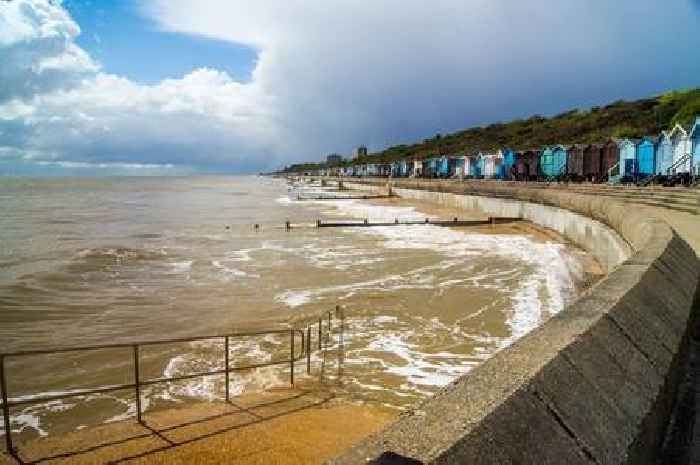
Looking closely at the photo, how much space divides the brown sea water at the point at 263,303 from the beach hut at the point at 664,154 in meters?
9.83

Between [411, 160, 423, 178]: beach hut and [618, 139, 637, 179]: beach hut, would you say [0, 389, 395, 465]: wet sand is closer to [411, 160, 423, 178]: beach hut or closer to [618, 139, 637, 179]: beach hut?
[618, 139, 637, 179]: beach hut

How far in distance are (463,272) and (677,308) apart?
1246 cm

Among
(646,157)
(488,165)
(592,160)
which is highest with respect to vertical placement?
(488,165)

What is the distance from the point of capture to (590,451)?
1963 mm

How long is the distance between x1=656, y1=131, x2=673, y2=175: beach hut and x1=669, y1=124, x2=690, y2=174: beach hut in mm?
398

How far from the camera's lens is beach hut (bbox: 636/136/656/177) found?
30.7 meters

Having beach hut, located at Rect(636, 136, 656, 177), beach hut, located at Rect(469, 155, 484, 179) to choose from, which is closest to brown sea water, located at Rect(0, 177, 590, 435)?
beach hut, located at Rect(636, 136, 656, 177)

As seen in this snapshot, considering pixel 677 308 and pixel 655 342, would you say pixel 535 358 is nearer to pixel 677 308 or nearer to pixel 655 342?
pixel 655 342

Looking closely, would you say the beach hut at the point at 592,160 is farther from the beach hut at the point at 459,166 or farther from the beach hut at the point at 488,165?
the beach hut at the point at 459,166

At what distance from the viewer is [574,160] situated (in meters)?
42.2

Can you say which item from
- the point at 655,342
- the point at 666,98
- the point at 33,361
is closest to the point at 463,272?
the point at 33,361

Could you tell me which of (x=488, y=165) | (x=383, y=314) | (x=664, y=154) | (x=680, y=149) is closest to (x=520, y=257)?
(x=383, y=314)

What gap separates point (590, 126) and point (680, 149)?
46.4m

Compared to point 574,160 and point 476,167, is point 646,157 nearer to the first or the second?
point 574,160
